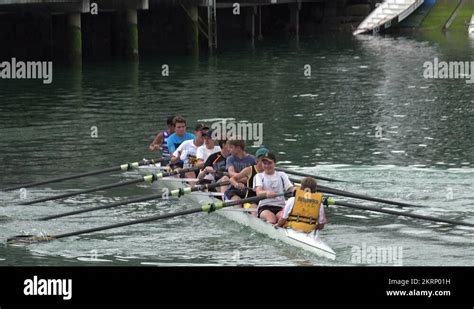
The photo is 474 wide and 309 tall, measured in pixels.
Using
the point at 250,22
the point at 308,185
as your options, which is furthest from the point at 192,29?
the point at 308,185

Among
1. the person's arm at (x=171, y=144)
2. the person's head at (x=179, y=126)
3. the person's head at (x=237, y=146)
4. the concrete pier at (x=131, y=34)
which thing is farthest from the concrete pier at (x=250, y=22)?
the person's head at (x=237, y=146)

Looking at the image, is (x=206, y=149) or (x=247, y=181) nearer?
(x=247, y=181)

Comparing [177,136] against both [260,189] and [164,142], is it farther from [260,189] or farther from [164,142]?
[260,189]

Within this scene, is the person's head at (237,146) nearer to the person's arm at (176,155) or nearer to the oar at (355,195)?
the oar at (355,195)

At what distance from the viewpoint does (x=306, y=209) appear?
23.1 m

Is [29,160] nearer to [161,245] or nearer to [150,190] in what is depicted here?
[150,190]

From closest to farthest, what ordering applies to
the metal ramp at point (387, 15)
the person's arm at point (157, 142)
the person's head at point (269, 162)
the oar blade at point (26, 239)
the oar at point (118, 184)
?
the person's head at point (269, 162) → the oar blade at point (26, 239) → the oar at point (118, 184) → the person's arm at point (157, 142) → the metal ramp at point (387, 15)

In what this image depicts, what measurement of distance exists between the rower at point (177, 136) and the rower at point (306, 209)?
25.8ft

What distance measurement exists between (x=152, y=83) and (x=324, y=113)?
31.9ft

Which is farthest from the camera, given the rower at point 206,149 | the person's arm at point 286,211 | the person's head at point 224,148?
the rower at point 206,149

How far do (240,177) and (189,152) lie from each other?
14.2ft

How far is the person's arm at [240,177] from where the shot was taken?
25.6 metres

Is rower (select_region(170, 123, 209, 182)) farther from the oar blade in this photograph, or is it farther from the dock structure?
the dock structure
